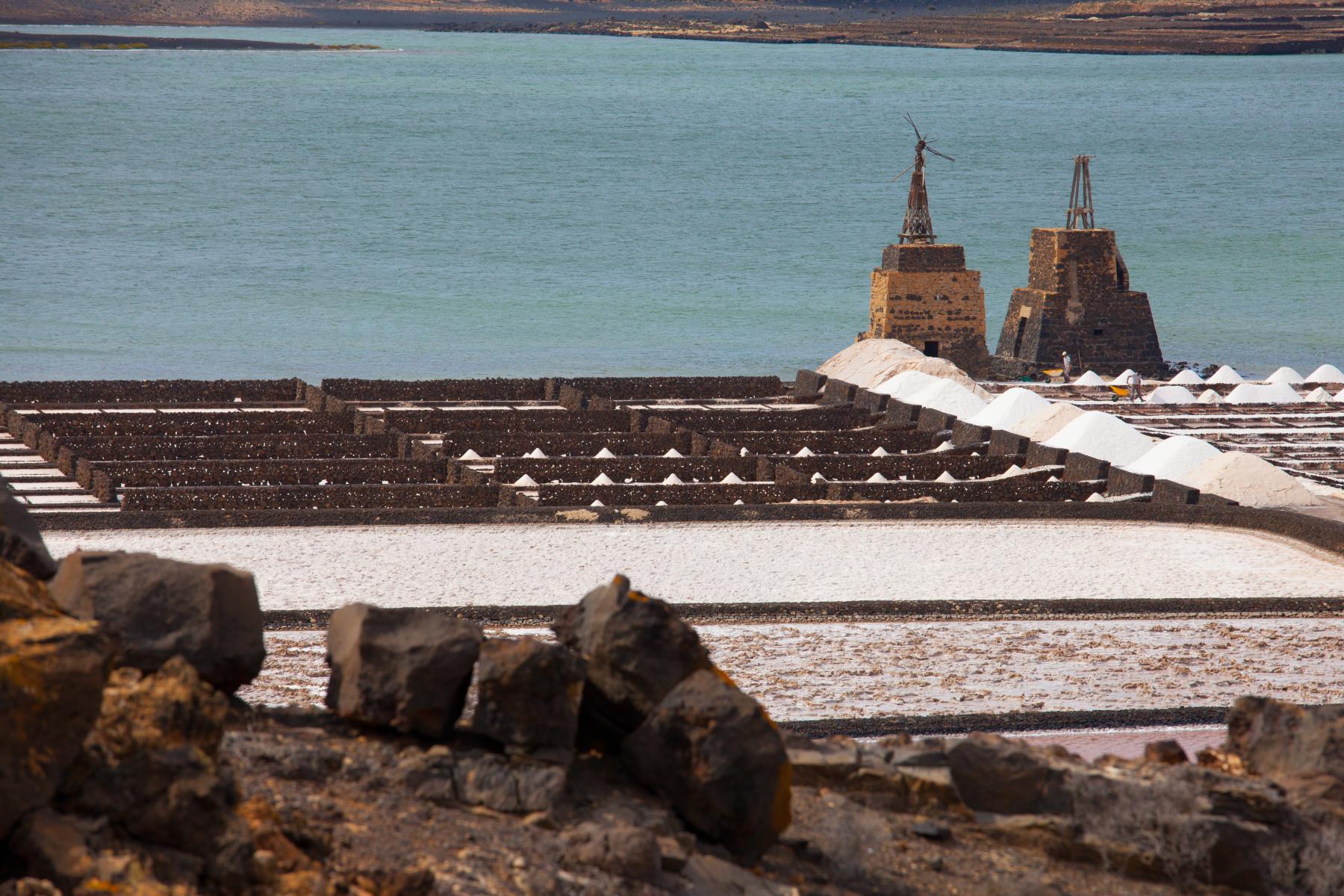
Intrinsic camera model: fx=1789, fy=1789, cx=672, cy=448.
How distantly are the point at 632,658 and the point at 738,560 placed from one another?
14.1 meters

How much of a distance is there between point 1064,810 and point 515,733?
3383 millimetres

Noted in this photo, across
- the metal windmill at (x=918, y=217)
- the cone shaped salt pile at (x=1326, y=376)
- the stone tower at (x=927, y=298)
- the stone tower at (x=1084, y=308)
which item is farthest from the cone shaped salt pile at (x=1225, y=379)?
the metal windmill at (x=918, y=217)

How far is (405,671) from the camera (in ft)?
30.4

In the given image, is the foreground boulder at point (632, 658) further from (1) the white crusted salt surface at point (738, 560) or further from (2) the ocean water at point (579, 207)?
(2) the ocean water at point (579, 207)

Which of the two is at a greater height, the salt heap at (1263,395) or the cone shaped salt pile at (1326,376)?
the cone shaped salt pile at (1326,376)

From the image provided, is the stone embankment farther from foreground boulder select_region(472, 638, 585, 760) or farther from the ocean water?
the ocean water

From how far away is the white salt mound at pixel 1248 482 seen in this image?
2819 centimetres

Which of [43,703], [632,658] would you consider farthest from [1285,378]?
[43,703]

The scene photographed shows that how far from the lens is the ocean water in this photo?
88.6 meters

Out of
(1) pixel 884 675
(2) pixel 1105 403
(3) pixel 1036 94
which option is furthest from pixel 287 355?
(3) pixel 1036 94

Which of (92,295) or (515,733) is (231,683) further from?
(92,295)

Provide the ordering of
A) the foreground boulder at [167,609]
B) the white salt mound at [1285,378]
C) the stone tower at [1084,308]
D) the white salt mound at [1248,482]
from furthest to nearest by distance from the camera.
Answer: the stone tower at [1084,308]
the white salt mound at [1285,378]
the white salt mound at [1248,482]
the foreground boulder at [167,609]

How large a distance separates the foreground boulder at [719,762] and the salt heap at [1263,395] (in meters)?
35.1

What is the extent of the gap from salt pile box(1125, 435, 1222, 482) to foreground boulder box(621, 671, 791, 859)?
21284 mm
